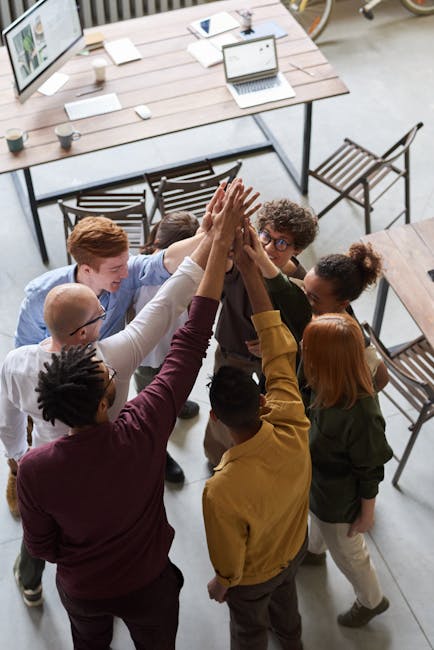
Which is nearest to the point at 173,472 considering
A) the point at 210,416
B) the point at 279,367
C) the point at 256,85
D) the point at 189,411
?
the point at 189,411

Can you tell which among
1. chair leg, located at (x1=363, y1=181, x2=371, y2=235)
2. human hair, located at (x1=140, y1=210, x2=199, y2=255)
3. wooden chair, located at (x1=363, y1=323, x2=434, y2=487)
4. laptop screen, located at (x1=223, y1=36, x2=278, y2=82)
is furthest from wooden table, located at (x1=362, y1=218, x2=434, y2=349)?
laptop screen, located at (x1=223, y1=36, x2=278, y2=82)

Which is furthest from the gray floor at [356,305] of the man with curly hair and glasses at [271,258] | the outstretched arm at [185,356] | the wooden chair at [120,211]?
the outstretched arm at [185,356]

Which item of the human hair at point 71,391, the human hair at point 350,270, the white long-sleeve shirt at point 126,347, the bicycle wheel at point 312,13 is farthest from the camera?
the bicycle wheel at point 312,13

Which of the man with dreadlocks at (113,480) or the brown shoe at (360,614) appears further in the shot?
the brown shoe at (360,614)

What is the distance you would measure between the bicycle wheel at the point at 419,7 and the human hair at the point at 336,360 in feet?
16.6

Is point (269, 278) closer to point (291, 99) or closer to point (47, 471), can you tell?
point (47, 471)

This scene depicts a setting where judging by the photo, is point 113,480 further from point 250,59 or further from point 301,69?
point 301,69

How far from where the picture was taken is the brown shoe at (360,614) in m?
3.03

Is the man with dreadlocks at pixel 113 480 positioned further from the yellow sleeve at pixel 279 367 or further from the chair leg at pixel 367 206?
the chair leg at pixel 367 206

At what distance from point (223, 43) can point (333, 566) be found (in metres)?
3.33

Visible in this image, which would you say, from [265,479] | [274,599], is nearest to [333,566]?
[274,599]

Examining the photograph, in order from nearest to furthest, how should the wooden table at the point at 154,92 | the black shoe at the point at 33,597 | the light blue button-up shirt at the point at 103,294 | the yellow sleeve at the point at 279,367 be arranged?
the yellow sleeve at the point at 279,367, the light blue button-up shirt at the point at 103,294, the black shoe at the point at 33,597, the wooden table at the point at 154,92

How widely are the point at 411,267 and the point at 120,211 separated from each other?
158cm

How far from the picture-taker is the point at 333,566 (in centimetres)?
326
